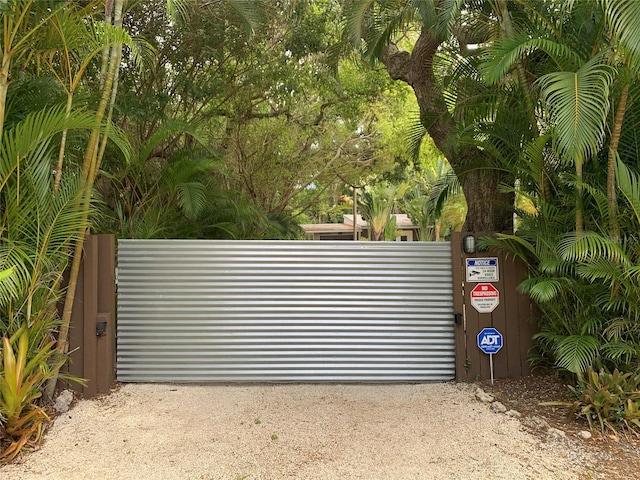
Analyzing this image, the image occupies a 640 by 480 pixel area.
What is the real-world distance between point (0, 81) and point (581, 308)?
17.8 ft

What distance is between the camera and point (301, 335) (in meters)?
5.28

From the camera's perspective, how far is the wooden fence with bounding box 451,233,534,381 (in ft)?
17.1

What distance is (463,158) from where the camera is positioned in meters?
6.08

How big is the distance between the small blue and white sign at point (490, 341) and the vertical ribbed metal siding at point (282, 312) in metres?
0.35

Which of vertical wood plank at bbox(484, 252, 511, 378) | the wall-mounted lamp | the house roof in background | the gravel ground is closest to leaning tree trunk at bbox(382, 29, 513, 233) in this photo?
the wall-mounted lamp

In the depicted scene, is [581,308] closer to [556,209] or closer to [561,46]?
[556,209]

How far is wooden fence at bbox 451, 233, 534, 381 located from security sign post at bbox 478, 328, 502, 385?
0.23 feet

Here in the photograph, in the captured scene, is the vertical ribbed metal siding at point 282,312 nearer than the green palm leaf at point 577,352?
No

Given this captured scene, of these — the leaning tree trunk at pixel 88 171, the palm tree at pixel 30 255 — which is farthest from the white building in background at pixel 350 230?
the palm tree at pixel 30 255

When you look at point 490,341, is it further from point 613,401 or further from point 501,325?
point 613,401

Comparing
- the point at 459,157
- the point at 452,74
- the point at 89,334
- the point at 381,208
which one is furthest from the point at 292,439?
the point at 381,208

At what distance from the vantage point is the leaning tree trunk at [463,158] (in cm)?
584

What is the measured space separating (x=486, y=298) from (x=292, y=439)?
107 inches

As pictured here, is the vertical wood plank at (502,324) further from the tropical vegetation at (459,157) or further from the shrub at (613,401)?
the shrub at (613,401)
